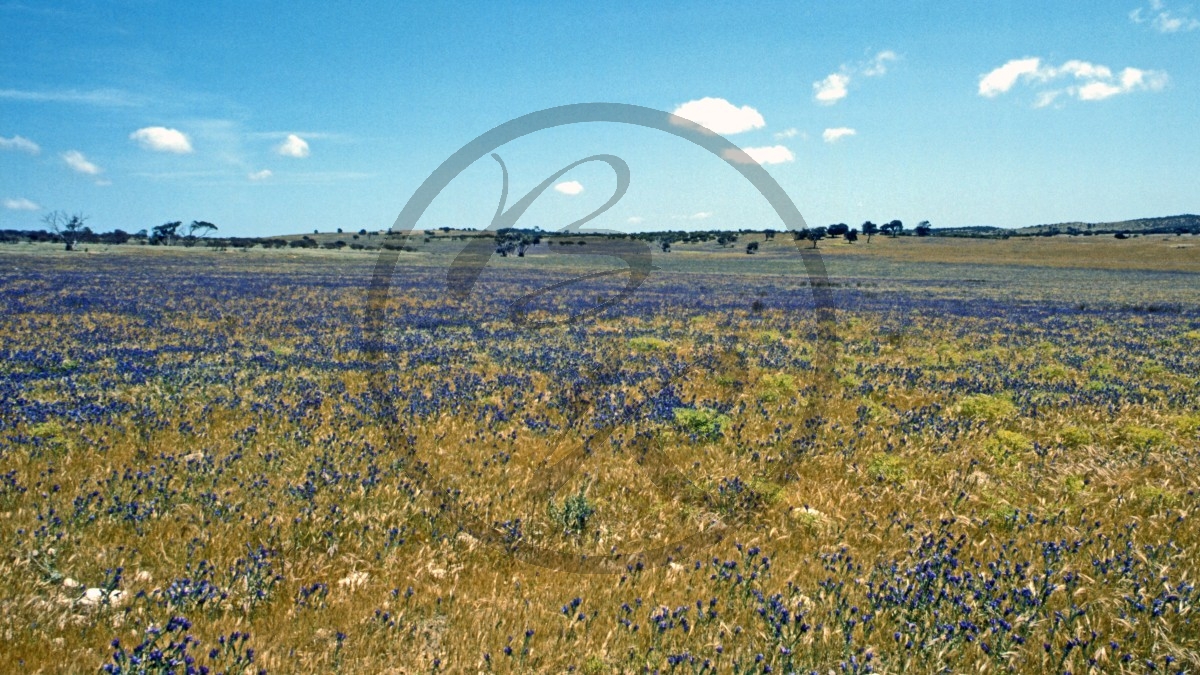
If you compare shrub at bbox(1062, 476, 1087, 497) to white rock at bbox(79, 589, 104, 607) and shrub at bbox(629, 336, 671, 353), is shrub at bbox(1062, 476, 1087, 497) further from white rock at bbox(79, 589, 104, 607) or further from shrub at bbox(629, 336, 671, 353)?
shrub at bbox(629, 336, 671, 353)

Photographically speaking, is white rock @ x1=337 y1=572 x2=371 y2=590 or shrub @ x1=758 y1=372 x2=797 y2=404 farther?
shrub @ x1=758 y1=372 x2=797 y2=404

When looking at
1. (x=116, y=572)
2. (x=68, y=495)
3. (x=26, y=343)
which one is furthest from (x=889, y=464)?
(x=26, y=343)

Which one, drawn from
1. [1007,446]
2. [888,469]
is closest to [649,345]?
[1007,446]

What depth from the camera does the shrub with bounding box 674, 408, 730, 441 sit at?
26.2 feet

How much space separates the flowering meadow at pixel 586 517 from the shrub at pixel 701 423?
0.04 meters

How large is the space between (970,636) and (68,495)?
7.04m

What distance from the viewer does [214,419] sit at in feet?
26.3

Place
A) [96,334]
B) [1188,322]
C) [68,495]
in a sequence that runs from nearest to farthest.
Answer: [68,495] → [96,334] → [1188,322]

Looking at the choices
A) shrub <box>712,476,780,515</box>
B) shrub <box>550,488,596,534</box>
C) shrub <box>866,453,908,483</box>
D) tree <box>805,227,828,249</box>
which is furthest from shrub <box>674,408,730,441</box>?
tree <box>805,227,828,249</box>

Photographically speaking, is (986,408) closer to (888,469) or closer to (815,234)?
(888,469)

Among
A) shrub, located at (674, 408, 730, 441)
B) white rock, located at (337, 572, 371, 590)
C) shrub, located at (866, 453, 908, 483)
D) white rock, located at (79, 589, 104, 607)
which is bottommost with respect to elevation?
shrub, located at (866, 453, 908, 483)

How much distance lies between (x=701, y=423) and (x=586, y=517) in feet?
10.3

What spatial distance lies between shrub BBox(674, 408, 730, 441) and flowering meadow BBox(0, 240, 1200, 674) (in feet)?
0.15

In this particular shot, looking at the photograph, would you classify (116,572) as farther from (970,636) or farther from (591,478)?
(970,636)
